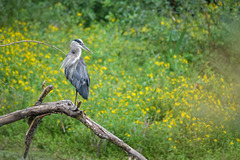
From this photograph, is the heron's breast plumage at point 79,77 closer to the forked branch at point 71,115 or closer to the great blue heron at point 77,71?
the great blue heron at point 77,71

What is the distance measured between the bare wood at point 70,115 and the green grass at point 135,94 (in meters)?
0.39

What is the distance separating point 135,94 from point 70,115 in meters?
2.50

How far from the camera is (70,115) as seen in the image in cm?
361

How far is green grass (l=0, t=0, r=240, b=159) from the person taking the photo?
5098mm

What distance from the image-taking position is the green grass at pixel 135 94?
510 cm

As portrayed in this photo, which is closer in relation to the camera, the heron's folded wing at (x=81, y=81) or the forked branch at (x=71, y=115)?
the forked branch at (x=71, y=115)

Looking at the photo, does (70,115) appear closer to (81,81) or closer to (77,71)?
(81,81)

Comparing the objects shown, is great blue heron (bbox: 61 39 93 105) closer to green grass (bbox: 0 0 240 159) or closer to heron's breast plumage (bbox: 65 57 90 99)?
heron's breast plumage (bbox: 65 57 90 99)

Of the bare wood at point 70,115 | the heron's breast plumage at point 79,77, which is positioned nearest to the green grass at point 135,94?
the bare wood at point 70,115

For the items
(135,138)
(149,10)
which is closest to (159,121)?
(135,138)

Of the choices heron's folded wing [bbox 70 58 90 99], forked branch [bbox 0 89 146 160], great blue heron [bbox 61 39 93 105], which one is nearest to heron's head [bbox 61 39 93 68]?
great blue heron [bbox 61 39 93 105]

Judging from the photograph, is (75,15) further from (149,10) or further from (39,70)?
(39,70)

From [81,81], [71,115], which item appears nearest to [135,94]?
[81,81]

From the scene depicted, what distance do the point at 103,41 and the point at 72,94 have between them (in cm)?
248
